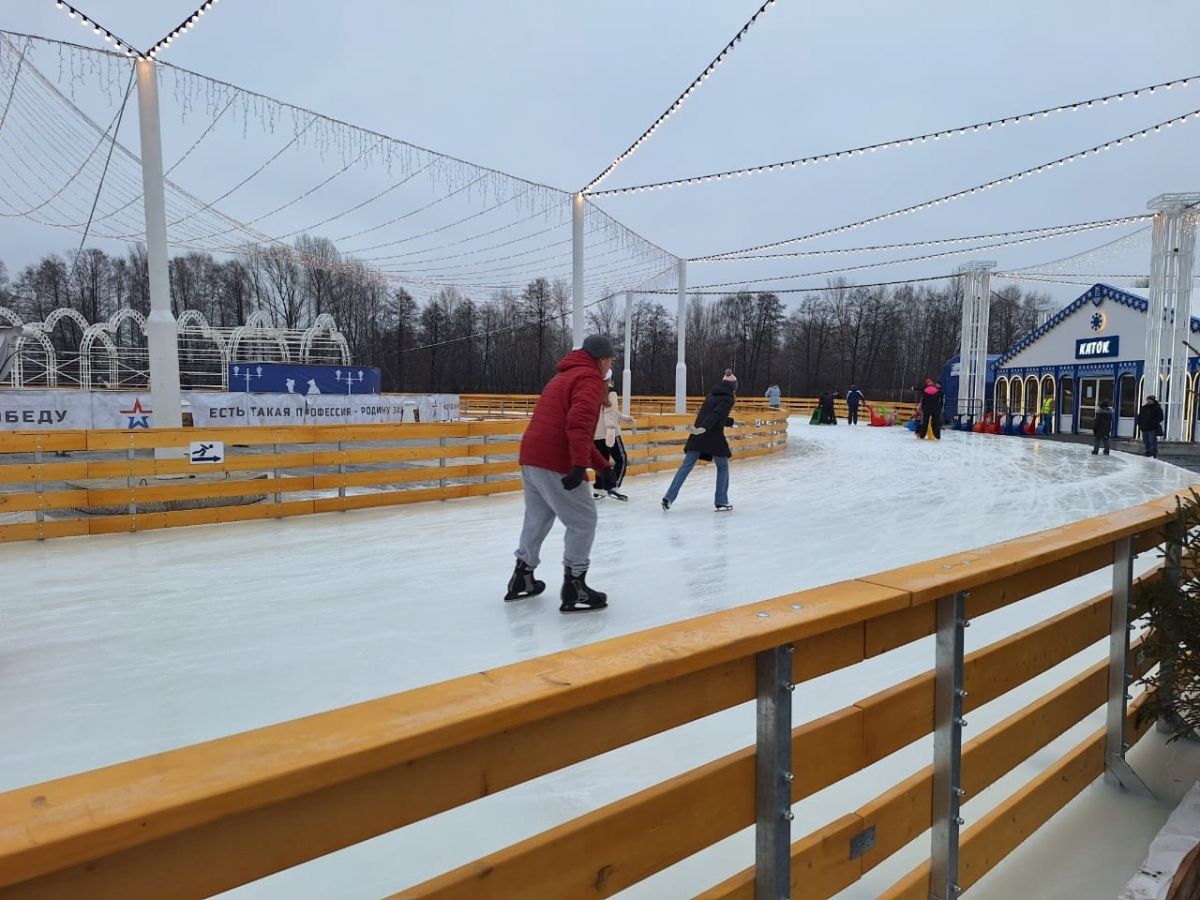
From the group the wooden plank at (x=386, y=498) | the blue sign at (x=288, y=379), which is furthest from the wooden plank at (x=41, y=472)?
the blue sign at (x=288, y=379)

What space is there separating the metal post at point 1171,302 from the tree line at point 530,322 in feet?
48.7

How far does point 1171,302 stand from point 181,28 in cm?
1969

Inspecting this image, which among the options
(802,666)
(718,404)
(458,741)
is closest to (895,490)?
(718,404)

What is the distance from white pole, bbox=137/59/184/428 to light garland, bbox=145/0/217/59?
106mm

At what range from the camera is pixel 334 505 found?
8.32m

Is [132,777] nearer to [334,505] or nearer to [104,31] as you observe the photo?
[334,505]

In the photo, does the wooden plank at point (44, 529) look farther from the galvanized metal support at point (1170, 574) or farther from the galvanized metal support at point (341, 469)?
the galvanized metal support at point (1170, 574)

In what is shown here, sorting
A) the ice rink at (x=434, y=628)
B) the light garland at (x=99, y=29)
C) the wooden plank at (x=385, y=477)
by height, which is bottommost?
the ice rink at (x=434, y=628)

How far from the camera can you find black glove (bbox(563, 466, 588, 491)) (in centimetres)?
422

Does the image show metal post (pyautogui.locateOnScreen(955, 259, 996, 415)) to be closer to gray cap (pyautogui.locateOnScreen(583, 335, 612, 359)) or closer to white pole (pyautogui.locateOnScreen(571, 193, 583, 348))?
white pole (pyautogui.locateOnScreen(571, 193, 583, 348))

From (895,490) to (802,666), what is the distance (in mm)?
9401

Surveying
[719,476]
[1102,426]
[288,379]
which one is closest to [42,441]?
[719,476]

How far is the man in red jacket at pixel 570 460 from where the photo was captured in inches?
168

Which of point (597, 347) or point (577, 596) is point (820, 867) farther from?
point (597, 347)
